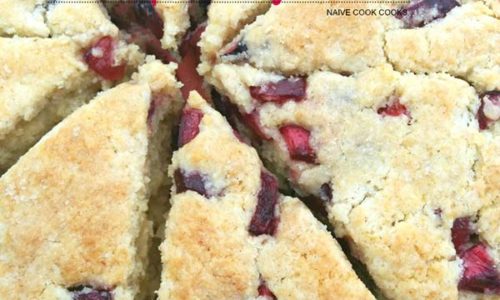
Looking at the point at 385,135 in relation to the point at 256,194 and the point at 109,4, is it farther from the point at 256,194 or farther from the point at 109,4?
the point at 109,4

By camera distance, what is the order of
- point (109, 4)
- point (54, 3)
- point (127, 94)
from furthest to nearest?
point (109, 4)
point (54, 3)
point (127, 94)

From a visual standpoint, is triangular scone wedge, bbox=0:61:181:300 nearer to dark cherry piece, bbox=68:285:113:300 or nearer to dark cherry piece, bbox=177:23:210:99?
dark cherry piece, bbox=68:285:113:300

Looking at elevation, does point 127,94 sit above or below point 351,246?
above

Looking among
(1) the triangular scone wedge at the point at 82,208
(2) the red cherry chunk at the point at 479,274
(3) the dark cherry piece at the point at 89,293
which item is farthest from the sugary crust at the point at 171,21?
(2) the red cherry chunk at the point at 479,274

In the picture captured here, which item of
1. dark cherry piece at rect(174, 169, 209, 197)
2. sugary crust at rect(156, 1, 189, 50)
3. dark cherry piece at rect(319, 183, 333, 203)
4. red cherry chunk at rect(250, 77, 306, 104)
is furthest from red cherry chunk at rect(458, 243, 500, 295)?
sugary crust at rect(156, 1, 189, 50)

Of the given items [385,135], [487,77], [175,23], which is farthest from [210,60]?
[487,77]

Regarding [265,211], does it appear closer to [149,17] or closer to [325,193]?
[325,193]

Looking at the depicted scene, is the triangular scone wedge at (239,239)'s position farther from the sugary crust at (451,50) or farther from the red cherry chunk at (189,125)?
the sugary crust at (451,50)
